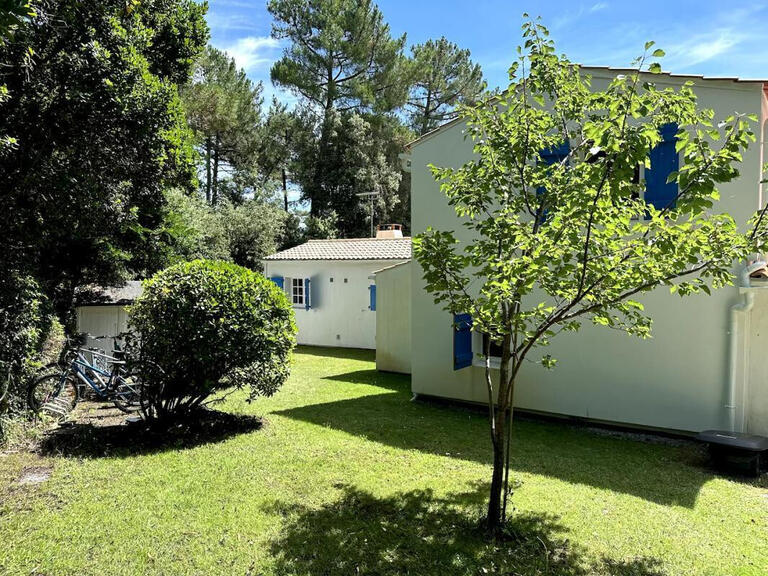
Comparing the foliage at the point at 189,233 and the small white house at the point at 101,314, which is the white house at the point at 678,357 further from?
the small white house at the point at 101,314

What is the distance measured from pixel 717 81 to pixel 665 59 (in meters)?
5.17

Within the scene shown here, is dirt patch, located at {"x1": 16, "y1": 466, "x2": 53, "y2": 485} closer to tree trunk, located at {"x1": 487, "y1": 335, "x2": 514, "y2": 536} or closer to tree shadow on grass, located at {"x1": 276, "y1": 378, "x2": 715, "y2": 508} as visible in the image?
tree shadow on grass, located at {"x1": 276, "y1": 378, "x2": 715, "y2": 508}

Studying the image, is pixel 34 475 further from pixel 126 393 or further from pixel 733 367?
pixel 733 367

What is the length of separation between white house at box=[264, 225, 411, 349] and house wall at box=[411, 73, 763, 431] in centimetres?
775

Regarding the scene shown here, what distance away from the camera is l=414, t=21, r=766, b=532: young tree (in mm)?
3537

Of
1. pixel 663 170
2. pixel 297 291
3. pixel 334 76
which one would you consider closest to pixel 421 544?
pixel 663 170

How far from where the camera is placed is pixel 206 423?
319 inches

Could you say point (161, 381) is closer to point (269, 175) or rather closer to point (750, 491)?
point (750, 491)

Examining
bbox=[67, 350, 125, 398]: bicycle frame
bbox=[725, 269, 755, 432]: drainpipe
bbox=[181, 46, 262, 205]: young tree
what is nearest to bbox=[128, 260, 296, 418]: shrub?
bbox=[67, 350, 125, 398]: bicycle frame

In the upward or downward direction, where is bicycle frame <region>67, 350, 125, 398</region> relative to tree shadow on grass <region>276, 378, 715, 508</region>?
Result: upward

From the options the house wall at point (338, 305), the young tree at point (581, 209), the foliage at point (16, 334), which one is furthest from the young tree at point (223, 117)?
the young tree at point (581, 209)

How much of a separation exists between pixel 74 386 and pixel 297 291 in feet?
37.4

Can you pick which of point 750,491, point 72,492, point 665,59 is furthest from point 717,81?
point 72,492

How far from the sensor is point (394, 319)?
13523mm
